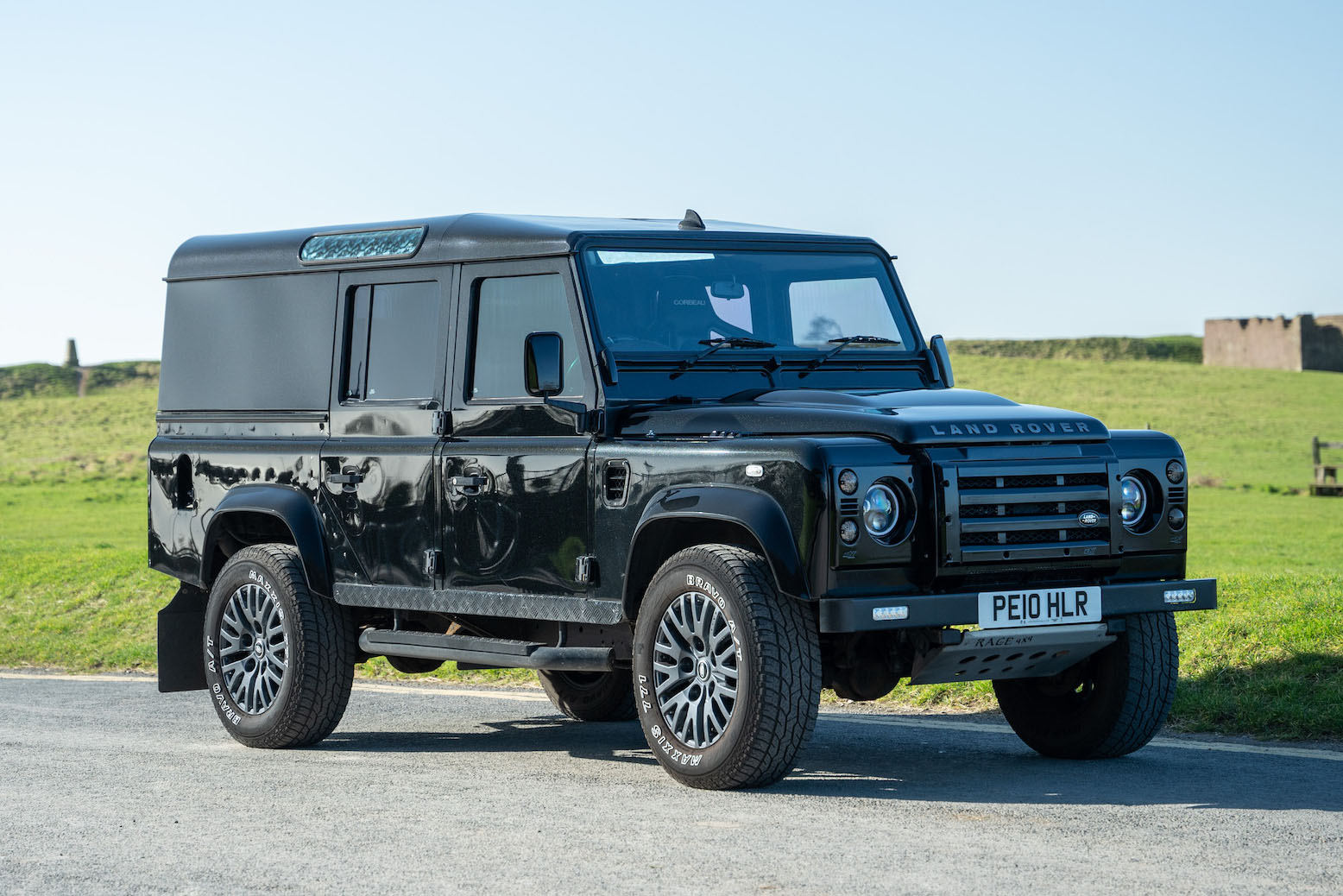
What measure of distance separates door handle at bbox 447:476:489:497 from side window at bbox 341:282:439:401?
57 centimetres

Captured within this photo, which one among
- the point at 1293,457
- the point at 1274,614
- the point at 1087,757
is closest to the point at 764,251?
the point at 1087,757

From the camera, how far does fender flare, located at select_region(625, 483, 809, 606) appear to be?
7.51m

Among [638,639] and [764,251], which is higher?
[764,251]

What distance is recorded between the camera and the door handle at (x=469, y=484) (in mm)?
9031

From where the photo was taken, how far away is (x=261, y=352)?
10484mm

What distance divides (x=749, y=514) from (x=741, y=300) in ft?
6.23

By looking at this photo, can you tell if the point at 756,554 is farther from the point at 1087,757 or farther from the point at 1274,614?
the point at 1274,614

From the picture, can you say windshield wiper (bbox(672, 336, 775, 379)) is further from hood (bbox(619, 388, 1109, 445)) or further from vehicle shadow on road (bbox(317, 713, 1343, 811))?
vehicle shadow on road (bbox(317, 713, 1343, 811))

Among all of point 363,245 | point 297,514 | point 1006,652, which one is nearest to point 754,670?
point 1006,652

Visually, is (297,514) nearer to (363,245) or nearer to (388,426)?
(388,426)

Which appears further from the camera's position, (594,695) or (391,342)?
(594,695)

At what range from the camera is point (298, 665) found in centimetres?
973

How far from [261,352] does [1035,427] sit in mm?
4588

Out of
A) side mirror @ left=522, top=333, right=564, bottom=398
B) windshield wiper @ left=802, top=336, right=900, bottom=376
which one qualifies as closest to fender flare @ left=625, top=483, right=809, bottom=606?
side mirror @ left=522, top=333, right=564, bottom=398
